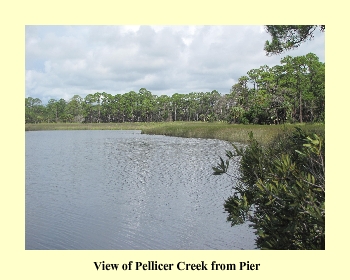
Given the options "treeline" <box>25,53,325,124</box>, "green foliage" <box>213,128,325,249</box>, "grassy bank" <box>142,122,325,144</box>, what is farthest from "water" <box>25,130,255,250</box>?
"treeline" <box>25,53,325,124</box>

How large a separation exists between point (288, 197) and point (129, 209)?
6950 millimetres

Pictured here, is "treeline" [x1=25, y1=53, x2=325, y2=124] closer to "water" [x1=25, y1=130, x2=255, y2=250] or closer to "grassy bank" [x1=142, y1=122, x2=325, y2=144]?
"grassy bank" [x1=142, y1=122, x2=325, y2=144]

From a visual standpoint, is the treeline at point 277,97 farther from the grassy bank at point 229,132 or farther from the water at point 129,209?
the water at point 129,209

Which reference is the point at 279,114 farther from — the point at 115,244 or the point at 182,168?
the point at 115,244

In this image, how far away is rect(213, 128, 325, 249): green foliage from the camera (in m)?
4.34

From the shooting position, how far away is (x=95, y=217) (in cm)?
990

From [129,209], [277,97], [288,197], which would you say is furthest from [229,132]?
[288,197]

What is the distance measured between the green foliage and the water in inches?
108

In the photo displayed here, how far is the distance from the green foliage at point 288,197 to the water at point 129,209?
274 cm

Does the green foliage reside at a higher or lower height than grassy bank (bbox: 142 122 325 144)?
lower
